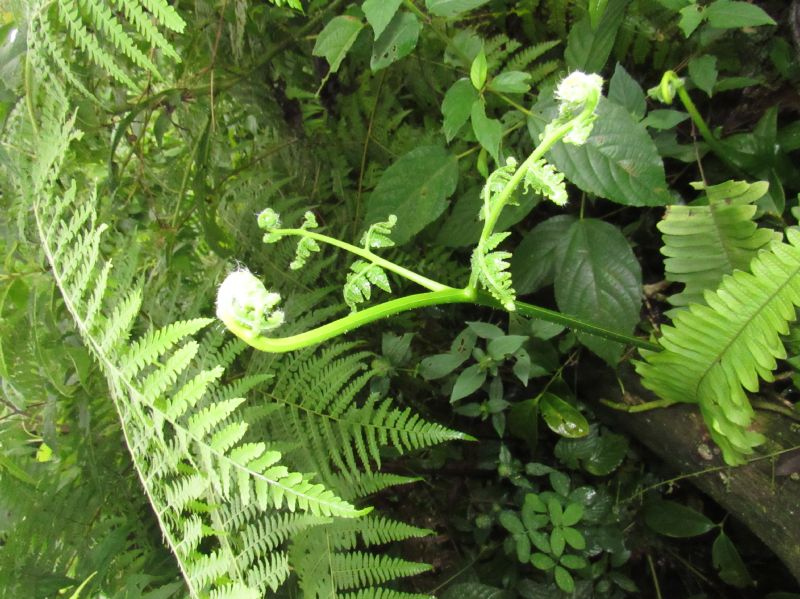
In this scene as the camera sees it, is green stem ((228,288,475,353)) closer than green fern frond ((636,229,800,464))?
Yes

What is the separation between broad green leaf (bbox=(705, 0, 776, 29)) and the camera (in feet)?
3.58

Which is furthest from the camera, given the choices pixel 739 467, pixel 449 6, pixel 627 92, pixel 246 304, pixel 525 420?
pixel 525 420

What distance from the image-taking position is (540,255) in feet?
4.37

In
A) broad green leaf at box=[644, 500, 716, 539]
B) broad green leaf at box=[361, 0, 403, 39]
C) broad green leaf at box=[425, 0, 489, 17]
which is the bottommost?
Answer: broad green leaf at box=[644, 500, 716, 539]

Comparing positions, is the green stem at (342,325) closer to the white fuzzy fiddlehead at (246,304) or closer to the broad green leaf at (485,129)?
the white fuzzy fiddlehead at (246,304)

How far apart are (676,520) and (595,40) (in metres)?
1.13

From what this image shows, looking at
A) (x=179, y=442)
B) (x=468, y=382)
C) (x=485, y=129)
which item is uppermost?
(x=485, y=129)

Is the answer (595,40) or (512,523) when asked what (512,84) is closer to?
(595,40)

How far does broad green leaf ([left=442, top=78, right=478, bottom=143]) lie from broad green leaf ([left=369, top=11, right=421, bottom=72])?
121 millimetres

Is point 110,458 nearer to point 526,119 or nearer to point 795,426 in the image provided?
point 526,119

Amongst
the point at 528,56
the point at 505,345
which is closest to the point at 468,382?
the point at 505,345

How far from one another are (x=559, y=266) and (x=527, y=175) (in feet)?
1.72

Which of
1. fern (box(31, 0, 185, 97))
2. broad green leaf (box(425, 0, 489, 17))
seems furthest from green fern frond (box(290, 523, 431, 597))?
broad green leaf (box(425, 0, 489, 17))

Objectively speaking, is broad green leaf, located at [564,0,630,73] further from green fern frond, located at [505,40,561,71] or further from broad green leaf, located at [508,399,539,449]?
broad green leaf, located at [508,399,539,449]
